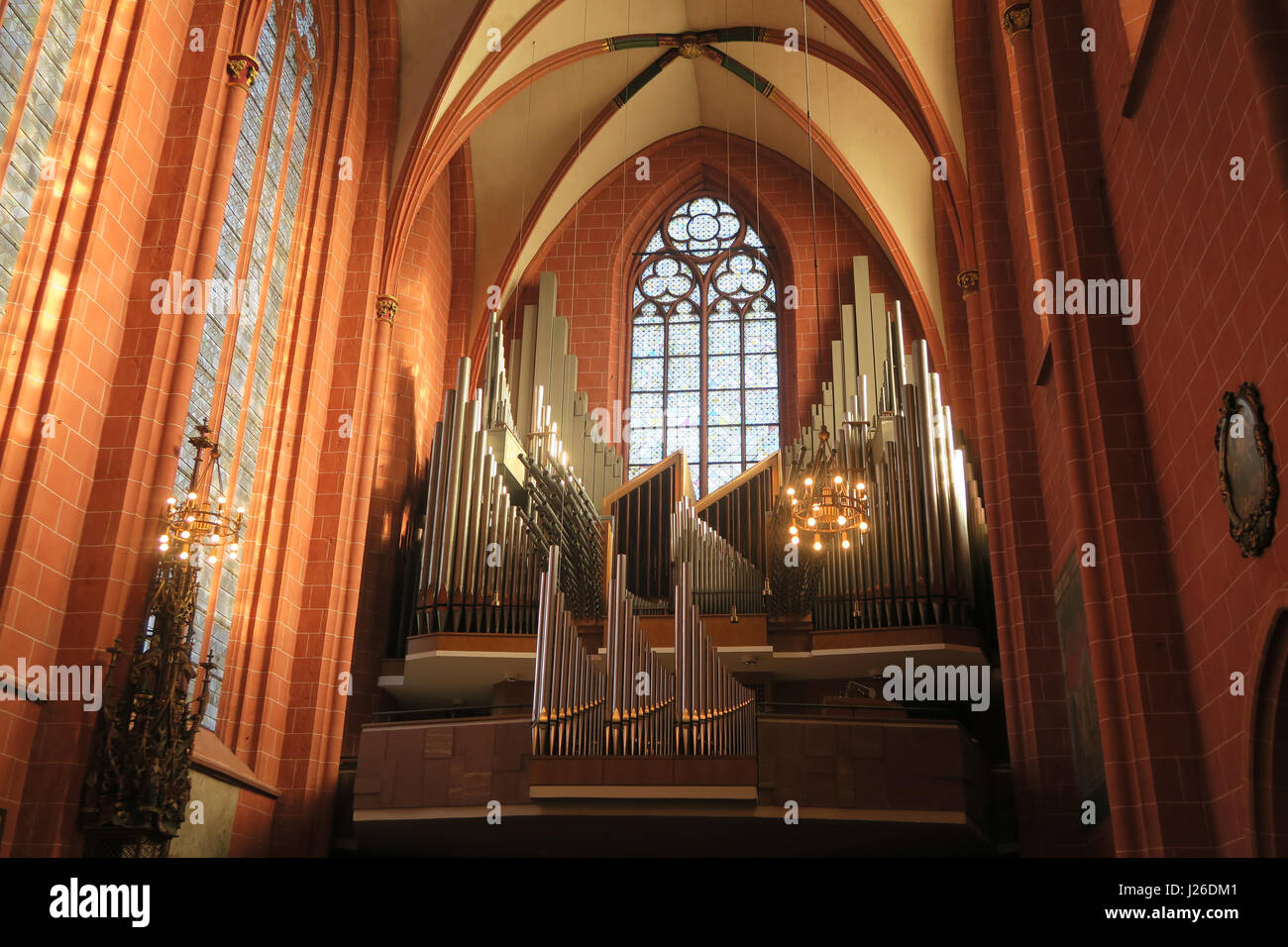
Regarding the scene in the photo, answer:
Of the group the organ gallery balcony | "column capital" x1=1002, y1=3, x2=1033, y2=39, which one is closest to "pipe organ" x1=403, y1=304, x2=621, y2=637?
the organ gallery balcony

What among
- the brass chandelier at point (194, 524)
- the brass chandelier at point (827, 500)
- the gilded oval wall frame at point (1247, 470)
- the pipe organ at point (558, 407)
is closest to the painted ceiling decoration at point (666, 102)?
the pipe organ at point (558, 407)

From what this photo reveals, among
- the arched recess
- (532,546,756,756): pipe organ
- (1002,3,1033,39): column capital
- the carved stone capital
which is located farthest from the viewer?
the carved stone capital

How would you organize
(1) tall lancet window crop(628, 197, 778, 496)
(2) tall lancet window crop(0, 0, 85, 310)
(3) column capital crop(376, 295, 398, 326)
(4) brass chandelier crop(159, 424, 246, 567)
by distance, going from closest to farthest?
(2) tall lancet window crop(0, 0, 85, 310), (4) brass chandelier crop(159, 424, 246, 567), (3) column capital crop(376, 295, 398, 326), (1) tall lancet window crop(628, 197, 778, 496)

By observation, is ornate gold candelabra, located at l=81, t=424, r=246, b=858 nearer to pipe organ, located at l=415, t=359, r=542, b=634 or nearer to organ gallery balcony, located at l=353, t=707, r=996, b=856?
organ gallery balcony, located at l=353, t=707, r=996, b=856

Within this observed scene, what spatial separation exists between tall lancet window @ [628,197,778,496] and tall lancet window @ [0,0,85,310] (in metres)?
10.4

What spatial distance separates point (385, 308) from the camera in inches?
610

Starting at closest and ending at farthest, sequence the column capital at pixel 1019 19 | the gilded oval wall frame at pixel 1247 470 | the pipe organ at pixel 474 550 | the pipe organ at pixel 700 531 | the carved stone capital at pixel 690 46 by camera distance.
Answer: the gilded oval wall frame at pixel 1247 470, the column capital at pixel 1019 19, the pipe organ at pixel 700 531, the pipe organ at pixel 474 550, the carved stone capital at pixel 690 46

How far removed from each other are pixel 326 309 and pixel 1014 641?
8728mm

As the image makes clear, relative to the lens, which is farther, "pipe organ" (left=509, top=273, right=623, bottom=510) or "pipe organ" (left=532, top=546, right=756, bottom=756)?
"pipe organ" (left=509, top=273, right=623, bottom=510)

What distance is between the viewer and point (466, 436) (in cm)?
1577

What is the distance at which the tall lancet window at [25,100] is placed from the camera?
956 cm

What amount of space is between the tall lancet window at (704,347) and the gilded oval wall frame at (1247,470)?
37.7 feet

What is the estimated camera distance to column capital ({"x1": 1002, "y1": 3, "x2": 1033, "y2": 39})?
11500 mm

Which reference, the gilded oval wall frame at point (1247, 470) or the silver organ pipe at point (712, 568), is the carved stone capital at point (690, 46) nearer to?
the silver organ pipe at point (712, 568)
